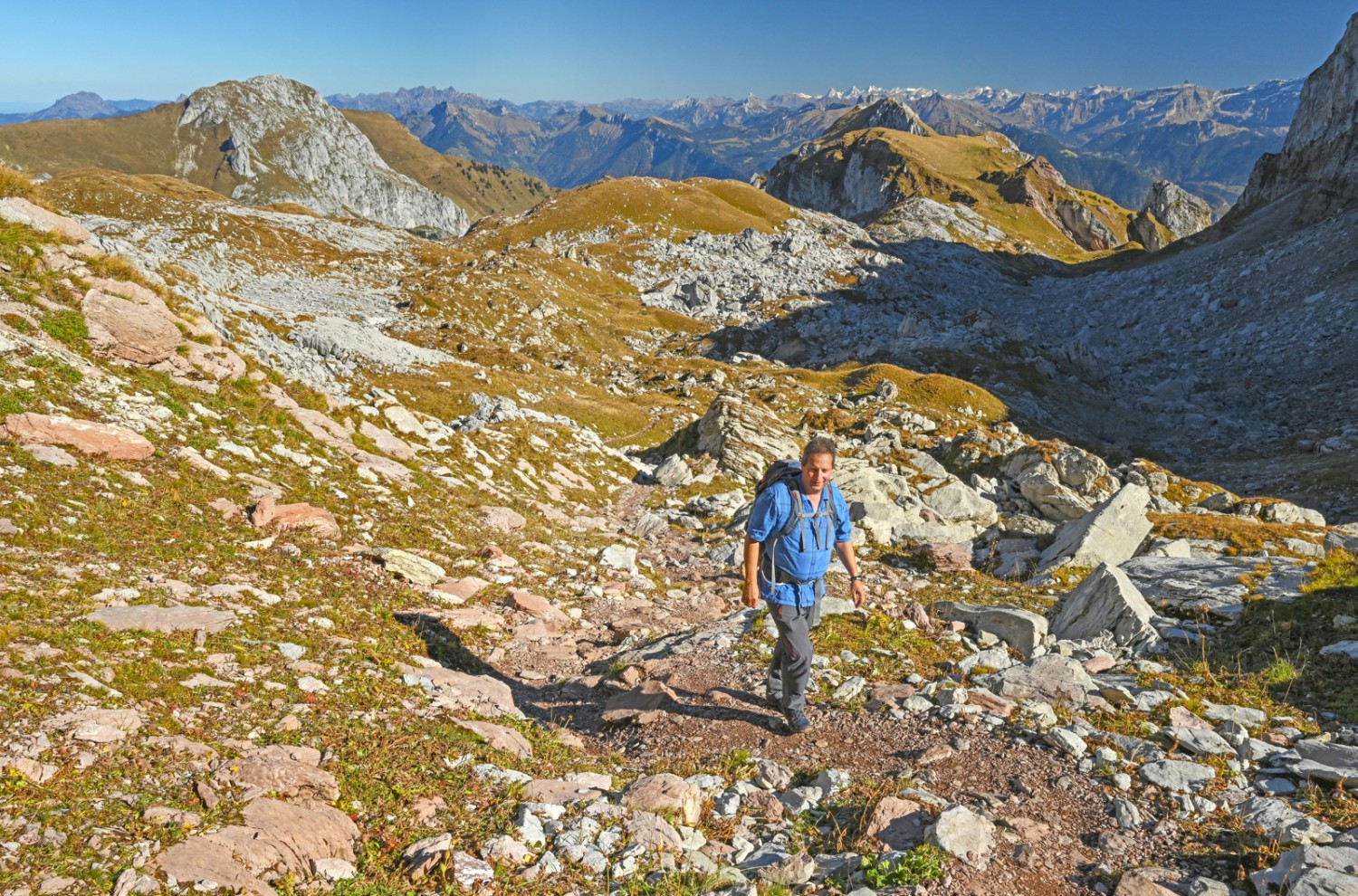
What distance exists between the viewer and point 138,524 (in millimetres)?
10312

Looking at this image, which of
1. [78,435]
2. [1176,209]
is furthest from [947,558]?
[1176,209]

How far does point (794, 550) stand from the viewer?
27.9 ft

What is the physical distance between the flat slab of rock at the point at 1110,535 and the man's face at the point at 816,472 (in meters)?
12.8

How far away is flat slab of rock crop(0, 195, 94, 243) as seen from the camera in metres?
15.9

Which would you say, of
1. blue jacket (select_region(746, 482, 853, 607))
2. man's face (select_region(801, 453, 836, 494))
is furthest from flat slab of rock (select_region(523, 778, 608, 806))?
man's face (select_region(801, 453, 836, 494))

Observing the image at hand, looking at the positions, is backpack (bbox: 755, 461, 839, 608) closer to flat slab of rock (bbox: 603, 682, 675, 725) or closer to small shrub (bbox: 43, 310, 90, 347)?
flat slab of rock (bbox: 603, 682, 675, 725)

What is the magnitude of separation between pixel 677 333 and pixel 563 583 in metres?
62.6

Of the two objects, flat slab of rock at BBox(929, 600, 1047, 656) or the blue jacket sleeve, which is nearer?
the blue jacket sleeve

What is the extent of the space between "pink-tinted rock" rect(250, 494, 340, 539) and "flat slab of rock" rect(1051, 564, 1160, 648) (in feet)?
46.5

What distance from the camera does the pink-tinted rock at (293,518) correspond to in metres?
12.0

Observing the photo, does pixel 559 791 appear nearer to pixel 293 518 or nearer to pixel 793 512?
pixel 793 512

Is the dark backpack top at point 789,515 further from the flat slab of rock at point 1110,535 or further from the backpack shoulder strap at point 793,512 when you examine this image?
the flat slab of rock at point 1110,535

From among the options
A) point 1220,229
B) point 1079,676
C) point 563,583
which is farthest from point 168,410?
point 1220,229

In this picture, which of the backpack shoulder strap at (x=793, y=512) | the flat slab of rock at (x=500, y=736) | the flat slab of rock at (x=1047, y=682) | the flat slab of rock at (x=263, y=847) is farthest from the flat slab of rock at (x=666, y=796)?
the flat slab of rock at (x=1047, y=682)
